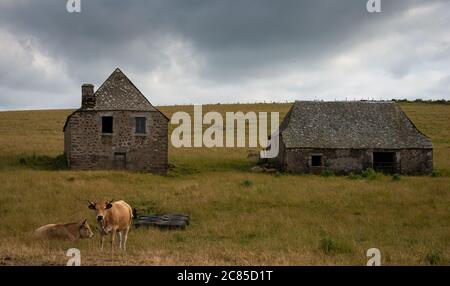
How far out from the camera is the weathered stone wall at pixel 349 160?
35125 millimetres

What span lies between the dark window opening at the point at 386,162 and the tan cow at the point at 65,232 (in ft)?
80.7

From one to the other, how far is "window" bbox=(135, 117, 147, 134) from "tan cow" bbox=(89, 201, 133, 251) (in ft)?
65.2

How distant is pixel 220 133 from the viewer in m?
53.4

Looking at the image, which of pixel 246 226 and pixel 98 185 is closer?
pixel 246 226

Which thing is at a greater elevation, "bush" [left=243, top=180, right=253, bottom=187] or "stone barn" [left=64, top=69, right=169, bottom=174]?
"stone barn" [left=64, top=69, right=169, bottom=174]

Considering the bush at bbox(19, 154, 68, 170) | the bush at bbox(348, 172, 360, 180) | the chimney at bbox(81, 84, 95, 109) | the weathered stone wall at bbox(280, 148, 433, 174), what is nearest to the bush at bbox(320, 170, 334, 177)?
the weathered stone wall at bbox(280, 148, 433, 174)

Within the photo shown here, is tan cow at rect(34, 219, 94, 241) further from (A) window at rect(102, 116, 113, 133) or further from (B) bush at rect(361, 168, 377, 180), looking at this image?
(B) bush at rect(361, 168, 377, 180)

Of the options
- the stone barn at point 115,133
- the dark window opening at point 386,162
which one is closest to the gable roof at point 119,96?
the stone barn at point 115,133

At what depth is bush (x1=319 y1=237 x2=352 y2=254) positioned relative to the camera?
1414cm

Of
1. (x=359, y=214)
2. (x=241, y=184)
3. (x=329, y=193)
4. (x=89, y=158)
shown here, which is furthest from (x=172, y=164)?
(x=359, y=214)

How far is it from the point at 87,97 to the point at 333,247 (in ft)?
77.8

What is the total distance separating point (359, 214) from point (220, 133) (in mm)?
33186

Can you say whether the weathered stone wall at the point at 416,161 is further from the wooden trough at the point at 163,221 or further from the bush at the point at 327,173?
the wooden trough at the point at 163,221

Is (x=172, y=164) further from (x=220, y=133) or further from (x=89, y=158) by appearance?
(x=220, y=133)
